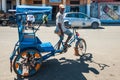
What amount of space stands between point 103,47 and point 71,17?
1397cm

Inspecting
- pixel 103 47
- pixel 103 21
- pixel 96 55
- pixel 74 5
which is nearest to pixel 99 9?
pixel 103 21

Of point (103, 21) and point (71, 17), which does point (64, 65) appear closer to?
point (71, 17)

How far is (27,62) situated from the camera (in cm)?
777

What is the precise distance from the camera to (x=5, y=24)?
27.8m

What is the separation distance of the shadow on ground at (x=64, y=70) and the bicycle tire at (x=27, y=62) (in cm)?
18

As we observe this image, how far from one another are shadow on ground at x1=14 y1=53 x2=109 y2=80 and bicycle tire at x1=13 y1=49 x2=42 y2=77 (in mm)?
184

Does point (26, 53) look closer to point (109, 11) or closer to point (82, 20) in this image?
point (82, 20)

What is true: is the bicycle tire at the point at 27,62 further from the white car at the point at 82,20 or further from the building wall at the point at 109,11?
the building wall at the point at 109,11

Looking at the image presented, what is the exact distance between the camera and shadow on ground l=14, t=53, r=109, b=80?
7.58 m

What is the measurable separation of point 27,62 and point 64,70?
125 centimetres

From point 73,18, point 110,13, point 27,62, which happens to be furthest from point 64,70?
point 110,13

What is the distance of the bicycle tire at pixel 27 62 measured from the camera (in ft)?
25.1

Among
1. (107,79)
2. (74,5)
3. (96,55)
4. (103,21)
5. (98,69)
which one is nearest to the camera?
(107,79)

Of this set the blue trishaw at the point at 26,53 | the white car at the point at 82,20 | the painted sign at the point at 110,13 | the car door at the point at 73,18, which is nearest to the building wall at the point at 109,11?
the painted sign at the point at 110,13
